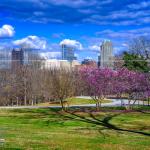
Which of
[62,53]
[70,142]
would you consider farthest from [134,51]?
[70,142]

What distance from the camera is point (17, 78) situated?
55688 mm

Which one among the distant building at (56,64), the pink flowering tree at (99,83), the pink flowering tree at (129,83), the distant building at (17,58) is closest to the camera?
the pink flowering tree at (99,83)

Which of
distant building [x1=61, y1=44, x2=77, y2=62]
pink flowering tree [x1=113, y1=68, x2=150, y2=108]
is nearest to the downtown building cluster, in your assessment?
distant building [x1=61, y1=44, x2=77, y2=62]

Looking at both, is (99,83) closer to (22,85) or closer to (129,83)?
(129,83)

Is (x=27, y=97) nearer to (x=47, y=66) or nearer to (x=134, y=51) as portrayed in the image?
(x=47, y=66)

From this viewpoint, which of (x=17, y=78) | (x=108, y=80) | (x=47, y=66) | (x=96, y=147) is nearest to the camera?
(x=96, y=147)

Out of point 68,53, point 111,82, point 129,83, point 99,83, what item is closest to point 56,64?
point 68,53

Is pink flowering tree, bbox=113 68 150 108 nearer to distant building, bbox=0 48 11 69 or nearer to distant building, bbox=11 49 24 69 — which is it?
distant building, bbox=0 48 11 69

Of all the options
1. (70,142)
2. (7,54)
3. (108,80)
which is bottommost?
(70,142)

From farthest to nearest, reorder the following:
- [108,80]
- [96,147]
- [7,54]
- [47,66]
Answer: [47,66] < [7,54] < [108,80] < [96,147]

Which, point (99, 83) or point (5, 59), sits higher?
point (5, 59)

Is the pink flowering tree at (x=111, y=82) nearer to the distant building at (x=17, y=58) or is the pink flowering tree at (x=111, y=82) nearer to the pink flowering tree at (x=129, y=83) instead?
the pink flowering tree at (x=129, y=83)

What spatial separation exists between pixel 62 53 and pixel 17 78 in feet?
24.7

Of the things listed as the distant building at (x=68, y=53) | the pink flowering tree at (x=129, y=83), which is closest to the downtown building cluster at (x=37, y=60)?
the distant building at (x=68, y=53)
